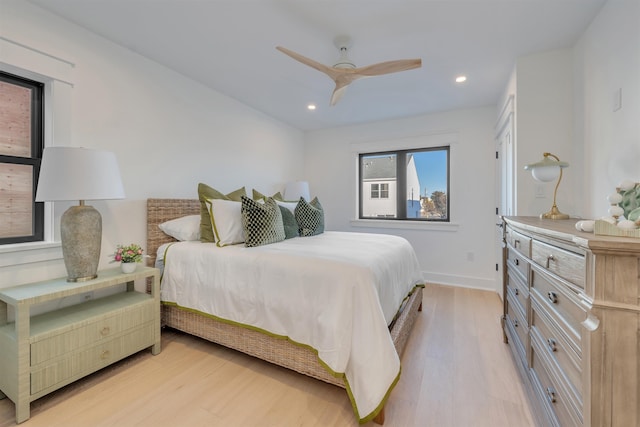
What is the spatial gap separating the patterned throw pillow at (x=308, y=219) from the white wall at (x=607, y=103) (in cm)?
217

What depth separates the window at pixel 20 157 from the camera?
1.83 metres

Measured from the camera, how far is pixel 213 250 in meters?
2.11

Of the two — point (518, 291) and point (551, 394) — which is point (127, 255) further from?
point (518, 291)

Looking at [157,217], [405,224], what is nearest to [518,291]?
[405,224]

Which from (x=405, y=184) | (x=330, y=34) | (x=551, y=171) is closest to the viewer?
(x=551, y=171)

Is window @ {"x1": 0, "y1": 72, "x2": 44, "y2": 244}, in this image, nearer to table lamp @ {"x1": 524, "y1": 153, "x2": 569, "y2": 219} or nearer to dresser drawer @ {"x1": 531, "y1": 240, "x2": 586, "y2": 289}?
dresser drawer @ {"x1": 531, "y1": 240, "x2": 586, "y2": 289}

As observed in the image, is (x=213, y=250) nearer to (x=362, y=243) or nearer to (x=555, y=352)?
(x=362, y=243)

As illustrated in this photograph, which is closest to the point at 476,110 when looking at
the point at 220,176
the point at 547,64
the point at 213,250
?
the point at 547,64

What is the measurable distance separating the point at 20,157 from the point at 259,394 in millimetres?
2242

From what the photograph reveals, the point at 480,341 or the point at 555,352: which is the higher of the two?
the point at 555,352

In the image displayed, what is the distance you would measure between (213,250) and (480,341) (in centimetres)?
229

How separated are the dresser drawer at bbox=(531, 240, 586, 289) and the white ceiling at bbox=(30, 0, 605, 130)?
62.3 inches

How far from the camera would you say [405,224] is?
4125mm

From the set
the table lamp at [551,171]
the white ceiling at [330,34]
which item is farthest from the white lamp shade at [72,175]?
the table lamp at [551,171]
